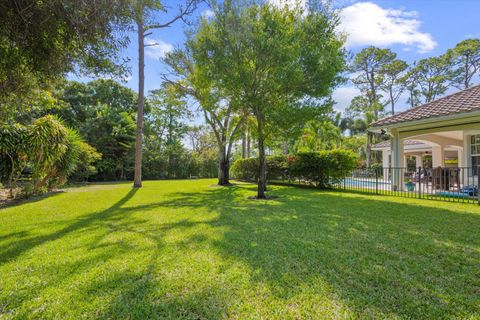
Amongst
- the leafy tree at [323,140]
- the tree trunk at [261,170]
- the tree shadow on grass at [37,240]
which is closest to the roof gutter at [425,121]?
the tree trunk at [261,170]

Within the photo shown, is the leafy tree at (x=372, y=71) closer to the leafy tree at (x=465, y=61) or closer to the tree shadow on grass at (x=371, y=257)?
the leafy tree at (x=465, y=61)

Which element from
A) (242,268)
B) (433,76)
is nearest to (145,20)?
(242,268)

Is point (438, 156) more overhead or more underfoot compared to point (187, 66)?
more underfoot

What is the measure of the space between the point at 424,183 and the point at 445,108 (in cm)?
327

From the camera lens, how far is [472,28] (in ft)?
73.5

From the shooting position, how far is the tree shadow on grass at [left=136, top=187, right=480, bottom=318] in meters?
2.30

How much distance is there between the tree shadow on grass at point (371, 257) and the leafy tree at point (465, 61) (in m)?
30.9

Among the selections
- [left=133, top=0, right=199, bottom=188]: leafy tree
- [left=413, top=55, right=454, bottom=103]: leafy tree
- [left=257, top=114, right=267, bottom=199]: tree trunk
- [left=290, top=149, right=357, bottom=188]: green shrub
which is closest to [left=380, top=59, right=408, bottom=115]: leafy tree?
[left=413, top=55, right=454, bottom=103]: leafy tree

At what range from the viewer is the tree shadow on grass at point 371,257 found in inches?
90.4

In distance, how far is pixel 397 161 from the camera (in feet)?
36.1

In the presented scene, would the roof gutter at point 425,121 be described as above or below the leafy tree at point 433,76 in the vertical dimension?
below

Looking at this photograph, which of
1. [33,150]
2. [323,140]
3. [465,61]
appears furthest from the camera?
[323,140]

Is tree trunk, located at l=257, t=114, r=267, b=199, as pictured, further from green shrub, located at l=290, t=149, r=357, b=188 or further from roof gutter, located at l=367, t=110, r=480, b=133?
roof gutter, located at l=367, t=110, r=480, b=133

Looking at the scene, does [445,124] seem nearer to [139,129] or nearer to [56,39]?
[56,39]
